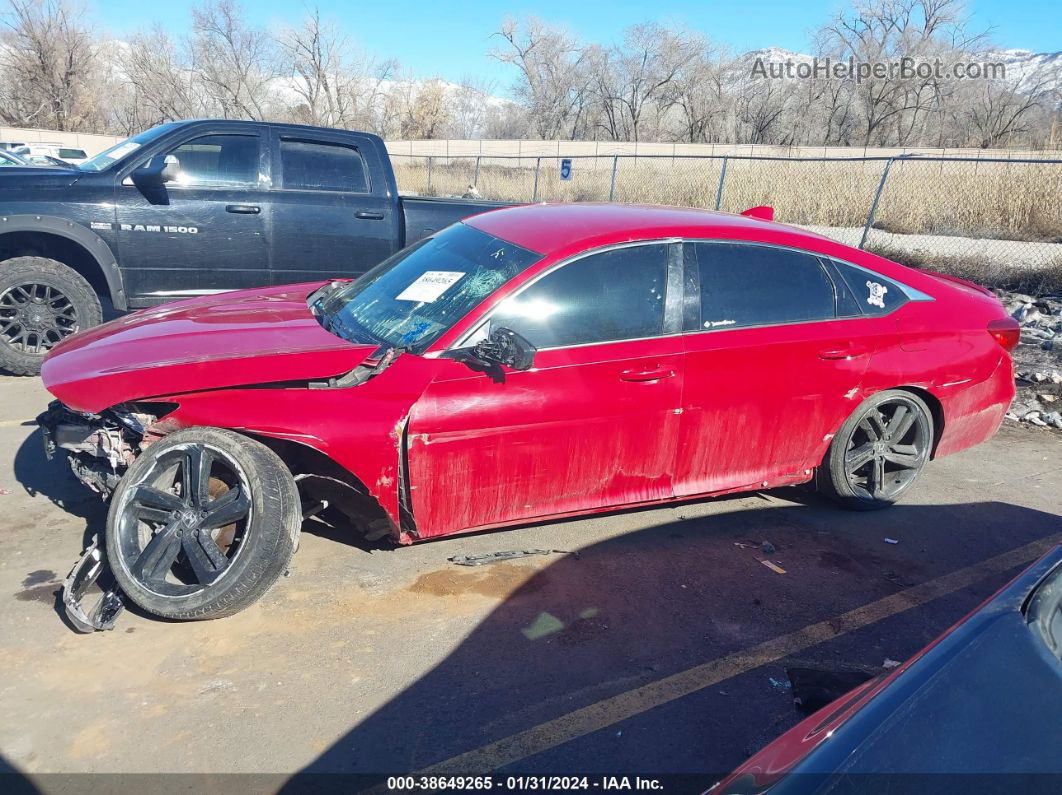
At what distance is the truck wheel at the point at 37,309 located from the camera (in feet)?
20.2

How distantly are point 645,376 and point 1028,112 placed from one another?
45.9 meters

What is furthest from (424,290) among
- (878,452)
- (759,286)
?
(878,452)

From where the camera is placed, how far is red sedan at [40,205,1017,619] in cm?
331

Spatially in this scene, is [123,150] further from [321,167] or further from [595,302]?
[595,302]

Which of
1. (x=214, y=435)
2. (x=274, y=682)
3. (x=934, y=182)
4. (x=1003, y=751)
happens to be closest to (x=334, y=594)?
(x=274, y=682)

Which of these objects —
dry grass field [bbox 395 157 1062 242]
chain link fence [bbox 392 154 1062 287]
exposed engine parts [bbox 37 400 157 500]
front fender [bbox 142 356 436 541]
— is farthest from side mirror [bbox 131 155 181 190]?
dry grass field [bbox 395 157 1062 242]

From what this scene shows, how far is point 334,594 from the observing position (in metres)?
3.58

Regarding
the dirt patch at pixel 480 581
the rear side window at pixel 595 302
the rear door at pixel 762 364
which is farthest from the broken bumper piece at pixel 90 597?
the rear door at pixel 762 364

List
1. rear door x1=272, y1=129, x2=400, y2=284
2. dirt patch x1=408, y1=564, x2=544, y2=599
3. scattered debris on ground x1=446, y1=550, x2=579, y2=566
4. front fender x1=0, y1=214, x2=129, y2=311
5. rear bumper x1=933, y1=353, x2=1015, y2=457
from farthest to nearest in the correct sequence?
rear door x1=272, y1=129, x2=400, y2=284 → front fender x1=0, y1=214, x2=129, y2=311 → rear bumper x1=933, y1=353, x2=1015, y2=457 → scattered debris on ground x1=446, y1=550, x2=579, y2=566 → dirt patch x1=408, y1=564, x2=544, y2=599

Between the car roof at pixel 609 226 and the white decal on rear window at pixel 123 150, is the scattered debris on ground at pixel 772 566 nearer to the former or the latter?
the car roof at pixel 609 226

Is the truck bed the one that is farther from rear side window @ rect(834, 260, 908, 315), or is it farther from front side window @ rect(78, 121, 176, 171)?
rear side window @ rect(834, 260, 908, 315)

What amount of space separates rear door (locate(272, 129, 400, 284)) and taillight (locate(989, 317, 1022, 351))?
4.74 m

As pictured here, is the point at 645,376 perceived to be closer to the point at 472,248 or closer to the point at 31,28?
the point at 472,248

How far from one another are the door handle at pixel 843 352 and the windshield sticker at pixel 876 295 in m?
0.31
